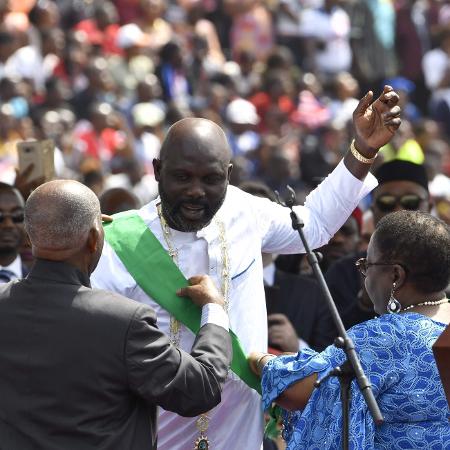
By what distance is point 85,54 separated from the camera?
17656mm

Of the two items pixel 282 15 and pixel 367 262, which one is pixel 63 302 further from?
pixel 282 15

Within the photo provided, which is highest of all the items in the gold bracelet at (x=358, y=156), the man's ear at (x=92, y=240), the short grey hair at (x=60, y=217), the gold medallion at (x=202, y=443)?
the short grey hair at (x=60, y=217)

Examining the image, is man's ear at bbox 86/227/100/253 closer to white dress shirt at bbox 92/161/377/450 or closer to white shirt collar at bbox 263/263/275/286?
white dress shirt at bbox 92/161/377/450

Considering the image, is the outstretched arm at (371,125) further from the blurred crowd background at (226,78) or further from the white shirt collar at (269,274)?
the blurred crowd background at (226,78)

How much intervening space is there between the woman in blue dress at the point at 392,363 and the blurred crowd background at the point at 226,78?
24.7ft

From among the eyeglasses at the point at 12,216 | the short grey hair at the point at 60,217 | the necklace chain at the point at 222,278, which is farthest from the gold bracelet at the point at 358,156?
the eyeglasses at the point at 12,216

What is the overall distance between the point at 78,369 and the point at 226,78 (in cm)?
1450

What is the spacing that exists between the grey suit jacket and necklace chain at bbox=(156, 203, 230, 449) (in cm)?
84

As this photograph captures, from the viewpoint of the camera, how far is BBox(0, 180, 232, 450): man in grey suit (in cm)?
462

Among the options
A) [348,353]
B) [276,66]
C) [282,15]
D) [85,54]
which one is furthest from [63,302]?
[282,15]

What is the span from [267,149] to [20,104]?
307 cm

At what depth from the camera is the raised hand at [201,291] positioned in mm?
5367

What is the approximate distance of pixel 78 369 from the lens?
15.2ft

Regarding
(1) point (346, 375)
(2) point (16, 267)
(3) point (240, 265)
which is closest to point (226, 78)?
(2) point (16, 267)
